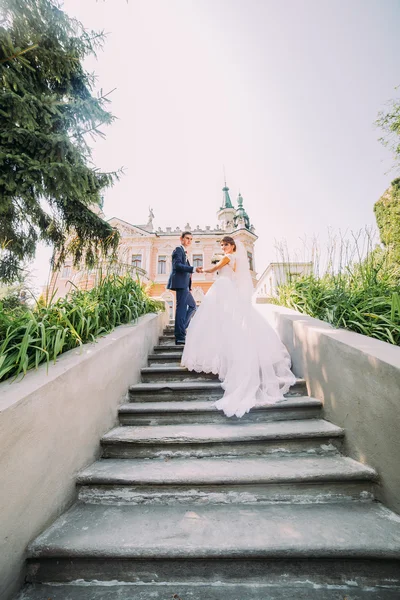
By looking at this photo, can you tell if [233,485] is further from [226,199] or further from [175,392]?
[226,199]

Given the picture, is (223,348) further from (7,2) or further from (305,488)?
(7,2)

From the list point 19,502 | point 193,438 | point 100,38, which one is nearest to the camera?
point 19,502

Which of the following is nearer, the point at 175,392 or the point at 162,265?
the point at 175,392

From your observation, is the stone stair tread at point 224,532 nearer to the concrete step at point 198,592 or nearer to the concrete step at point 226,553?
the concrete step at point 226,553

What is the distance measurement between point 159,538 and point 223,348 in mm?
1921

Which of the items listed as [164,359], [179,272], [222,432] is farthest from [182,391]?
[179,272]

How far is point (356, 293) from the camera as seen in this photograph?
271cm

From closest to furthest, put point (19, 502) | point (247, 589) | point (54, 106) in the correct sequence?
point (247, 589), point (19, 502), point (54, 106)

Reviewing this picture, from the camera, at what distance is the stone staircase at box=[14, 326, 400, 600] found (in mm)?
1238

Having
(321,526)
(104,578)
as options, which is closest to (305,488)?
(321,526)

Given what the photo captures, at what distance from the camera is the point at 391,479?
1566 millimetres

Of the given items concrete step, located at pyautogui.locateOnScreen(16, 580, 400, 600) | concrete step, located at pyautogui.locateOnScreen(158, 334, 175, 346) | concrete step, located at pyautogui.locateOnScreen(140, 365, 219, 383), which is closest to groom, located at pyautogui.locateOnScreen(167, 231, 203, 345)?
concrete step, located at pyautogui.locateOnScreen(158, 334, 175, 346)

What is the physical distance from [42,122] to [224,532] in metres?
4.92

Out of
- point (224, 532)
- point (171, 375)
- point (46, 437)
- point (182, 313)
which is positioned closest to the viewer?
point (224, 532)
